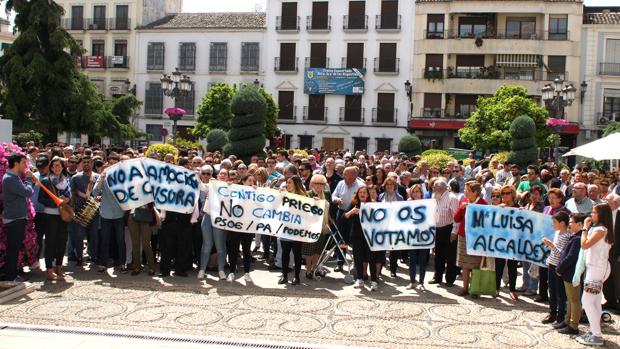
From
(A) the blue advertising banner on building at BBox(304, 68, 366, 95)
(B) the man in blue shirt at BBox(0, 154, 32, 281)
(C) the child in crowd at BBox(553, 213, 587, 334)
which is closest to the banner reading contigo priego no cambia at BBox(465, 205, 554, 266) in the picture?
(C) the child in crowd at BBox(553, 213, 587, 334)

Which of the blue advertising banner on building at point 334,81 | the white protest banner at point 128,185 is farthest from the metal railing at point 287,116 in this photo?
the white protest banner at point 128,185

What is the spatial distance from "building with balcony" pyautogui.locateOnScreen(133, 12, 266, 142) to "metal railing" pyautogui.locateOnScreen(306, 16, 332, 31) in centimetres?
323

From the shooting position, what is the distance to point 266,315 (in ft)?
25.5

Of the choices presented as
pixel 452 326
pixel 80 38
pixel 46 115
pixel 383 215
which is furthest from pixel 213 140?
pixel 80 38

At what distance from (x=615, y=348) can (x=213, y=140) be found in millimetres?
21692

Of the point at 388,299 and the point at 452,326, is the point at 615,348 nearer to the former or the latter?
the point at 452,326

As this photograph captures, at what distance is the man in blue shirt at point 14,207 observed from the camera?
8.35 meters

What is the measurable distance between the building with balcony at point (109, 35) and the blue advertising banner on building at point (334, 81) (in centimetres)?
1307

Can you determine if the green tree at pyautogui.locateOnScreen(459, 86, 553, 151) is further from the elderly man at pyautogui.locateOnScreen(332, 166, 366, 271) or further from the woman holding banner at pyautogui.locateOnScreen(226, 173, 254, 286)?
the woman holding banner at pyautogui.locateOnScreen(226, 173, 254, 286)

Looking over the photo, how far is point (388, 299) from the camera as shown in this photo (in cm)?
880

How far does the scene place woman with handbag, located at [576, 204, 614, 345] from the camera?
269 inches

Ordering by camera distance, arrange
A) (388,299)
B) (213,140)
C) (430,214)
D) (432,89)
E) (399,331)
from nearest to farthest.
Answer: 1. (399,331)
2. (388,299)
3. (430,214)
4. (213,140)
5. (432,89)

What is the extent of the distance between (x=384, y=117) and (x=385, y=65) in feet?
11.3

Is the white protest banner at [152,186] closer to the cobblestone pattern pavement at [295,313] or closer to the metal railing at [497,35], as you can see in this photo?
the cobblestone pattern pavement at [295,313]
